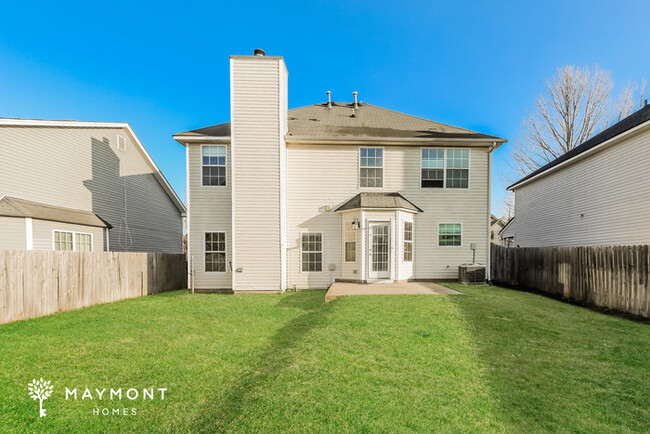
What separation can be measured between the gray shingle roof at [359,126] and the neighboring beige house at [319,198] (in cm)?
12

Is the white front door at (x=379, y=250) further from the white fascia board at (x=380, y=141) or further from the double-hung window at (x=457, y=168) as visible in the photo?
the double-hung window at (x=457, y=168)

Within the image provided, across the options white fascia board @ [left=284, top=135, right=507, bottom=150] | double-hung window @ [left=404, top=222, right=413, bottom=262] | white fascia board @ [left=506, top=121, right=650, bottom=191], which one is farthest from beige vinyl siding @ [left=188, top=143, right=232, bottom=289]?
white fascia board @ [left=506, top=121, right=650, bottom=191]

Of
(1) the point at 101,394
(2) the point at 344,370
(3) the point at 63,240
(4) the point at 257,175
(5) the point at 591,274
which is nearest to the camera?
(1) the point at 101,394

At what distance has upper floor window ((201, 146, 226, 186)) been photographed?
11.3m

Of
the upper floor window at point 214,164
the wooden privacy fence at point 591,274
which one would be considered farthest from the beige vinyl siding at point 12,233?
the wooden privacy fence at point 591,274

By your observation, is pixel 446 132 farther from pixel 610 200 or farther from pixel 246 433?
pixel 246 433

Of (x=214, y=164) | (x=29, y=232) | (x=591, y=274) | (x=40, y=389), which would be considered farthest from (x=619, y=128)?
(x=29, y=232)

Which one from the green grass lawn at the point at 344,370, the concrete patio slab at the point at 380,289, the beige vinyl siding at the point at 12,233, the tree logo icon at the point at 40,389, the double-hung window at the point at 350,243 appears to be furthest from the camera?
the double-hung window at the point at 350,243

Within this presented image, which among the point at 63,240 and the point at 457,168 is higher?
the point at 457,168

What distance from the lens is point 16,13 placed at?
427 inches

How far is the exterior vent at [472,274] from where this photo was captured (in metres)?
11.0

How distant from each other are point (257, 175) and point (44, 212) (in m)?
7.36

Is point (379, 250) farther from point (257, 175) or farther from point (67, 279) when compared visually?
point (67, 279)

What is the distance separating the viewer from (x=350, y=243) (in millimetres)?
11039
